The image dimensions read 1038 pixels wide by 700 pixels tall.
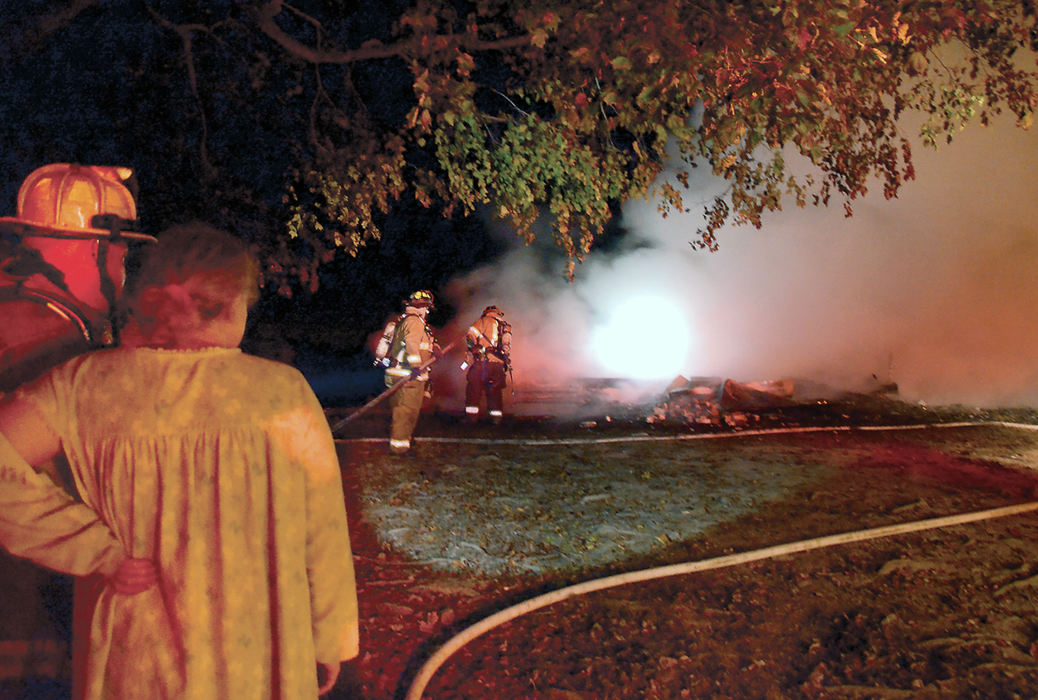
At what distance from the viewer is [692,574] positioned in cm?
441

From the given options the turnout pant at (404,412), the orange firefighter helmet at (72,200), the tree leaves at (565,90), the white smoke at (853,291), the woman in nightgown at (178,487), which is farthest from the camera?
the white smoke at (853,291)

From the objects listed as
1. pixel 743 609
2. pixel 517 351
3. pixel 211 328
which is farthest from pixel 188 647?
pixel 517 351

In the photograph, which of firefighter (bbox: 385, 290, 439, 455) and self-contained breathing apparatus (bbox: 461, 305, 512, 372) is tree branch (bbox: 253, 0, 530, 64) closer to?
firefighter (bbox: 385, 290, 439, 455)

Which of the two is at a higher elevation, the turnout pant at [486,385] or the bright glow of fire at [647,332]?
the bright glow of fire at [647,332]

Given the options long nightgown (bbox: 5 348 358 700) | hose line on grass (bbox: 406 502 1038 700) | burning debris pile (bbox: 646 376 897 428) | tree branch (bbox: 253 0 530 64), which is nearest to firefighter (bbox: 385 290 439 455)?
tree branch (bbox: 253 0 530 64)

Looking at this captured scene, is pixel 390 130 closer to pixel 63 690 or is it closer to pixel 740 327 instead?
pixel 63 690

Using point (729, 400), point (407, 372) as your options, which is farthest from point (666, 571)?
point (729, 400)

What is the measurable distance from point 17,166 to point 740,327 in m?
13.0

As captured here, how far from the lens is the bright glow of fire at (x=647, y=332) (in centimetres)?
1456

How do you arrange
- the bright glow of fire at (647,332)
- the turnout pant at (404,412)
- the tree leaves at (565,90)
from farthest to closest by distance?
the bright glow of fire at (647,332), the turnout pant at (404,412), the tree leaves at (565,90)

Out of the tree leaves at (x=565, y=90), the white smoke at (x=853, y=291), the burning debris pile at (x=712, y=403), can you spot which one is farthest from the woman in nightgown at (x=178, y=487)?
the white smoke at (x=853, y=291)

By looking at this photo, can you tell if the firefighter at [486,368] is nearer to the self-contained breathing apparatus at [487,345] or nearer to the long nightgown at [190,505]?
the self-contained breathing apparatus at [487,345]

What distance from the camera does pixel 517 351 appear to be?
13.7 metres

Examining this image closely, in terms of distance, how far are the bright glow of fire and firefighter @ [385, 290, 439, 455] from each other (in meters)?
7.62
